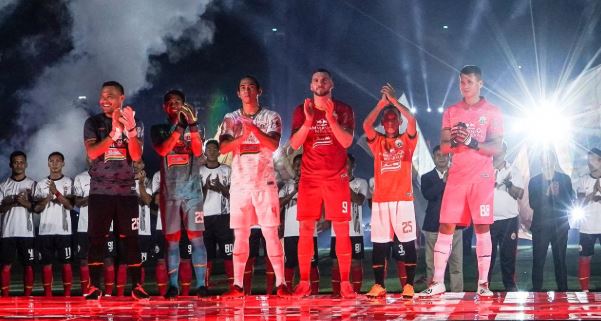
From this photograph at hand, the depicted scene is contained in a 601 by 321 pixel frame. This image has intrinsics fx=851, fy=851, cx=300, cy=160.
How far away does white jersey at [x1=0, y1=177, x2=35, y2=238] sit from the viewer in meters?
11.0

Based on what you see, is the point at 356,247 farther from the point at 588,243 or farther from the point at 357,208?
the point at 588,243

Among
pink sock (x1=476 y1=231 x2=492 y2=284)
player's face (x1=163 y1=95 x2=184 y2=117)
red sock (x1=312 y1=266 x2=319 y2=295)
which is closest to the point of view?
pink sock (x1=476 y1=231 x2=492 y2=284)

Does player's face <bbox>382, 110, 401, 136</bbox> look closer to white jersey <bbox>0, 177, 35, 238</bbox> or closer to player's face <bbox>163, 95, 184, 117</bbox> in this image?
player's face <bbox>163, 95, 184, 117</bbox>

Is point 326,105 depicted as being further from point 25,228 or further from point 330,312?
point 25,228

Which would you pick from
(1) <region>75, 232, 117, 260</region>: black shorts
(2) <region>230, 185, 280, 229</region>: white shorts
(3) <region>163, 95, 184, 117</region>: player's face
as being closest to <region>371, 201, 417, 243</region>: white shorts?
(2) <region>230, 185, 280, 229</region>: white shorts

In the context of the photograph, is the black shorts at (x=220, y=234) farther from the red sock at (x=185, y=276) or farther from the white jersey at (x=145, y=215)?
the white jersey at (x=145, y=215)

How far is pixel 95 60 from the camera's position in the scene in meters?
15.9

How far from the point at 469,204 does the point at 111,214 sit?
322cm

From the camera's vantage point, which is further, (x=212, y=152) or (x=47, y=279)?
(x=47, y=279)

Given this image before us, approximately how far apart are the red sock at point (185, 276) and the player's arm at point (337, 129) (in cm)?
309

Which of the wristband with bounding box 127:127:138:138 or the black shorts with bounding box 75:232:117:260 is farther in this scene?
the black shorts with bounding box 75:232:117:260

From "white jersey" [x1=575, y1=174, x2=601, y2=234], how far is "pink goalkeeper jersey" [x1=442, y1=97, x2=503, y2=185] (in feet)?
12.4

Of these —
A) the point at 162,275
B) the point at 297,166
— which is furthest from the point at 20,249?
the point at 297,166

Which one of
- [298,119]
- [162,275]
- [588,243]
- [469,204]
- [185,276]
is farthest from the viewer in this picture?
[588,243]
